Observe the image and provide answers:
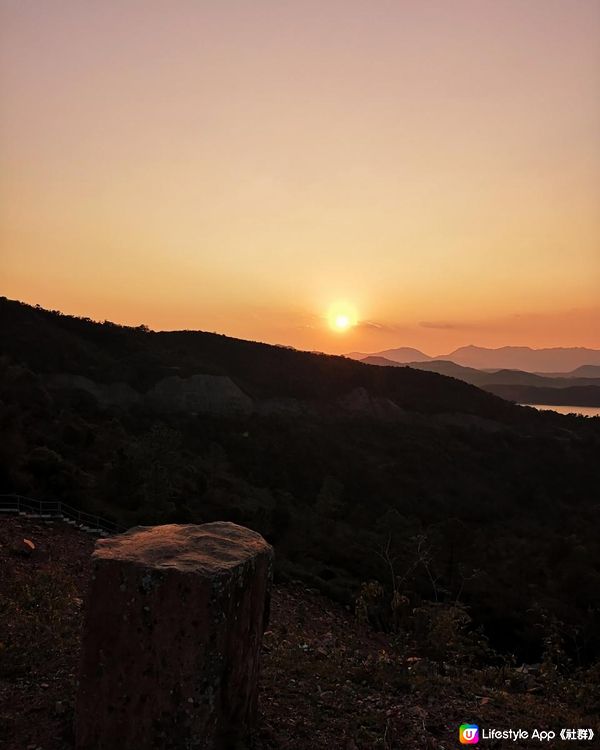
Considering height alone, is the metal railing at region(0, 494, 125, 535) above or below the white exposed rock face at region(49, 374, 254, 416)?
below

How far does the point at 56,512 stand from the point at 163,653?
14810mm

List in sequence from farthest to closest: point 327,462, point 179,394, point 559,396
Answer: point 559,396
point 179,394
point 327,462

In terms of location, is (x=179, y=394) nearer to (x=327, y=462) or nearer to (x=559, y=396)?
(x=327, y=462)

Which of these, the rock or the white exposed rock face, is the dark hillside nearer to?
the white exposed rock face

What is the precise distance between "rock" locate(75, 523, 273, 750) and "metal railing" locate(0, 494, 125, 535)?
44.2 ft

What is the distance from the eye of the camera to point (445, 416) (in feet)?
207

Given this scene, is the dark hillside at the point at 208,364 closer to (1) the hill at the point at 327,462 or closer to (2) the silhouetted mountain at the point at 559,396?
(1) the hill at the point at 327,462

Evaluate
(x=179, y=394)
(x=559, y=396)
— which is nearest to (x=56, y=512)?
(x=179, y=394)

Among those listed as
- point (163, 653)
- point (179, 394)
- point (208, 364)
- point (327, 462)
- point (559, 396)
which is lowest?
point (327, 462)

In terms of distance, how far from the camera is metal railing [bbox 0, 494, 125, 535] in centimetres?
1672

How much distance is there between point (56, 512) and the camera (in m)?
17.4

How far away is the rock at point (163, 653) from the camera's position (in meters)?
4.49

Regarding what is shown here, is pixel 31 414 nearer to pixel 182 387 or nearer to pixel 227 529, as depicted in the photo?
pixel 182 387

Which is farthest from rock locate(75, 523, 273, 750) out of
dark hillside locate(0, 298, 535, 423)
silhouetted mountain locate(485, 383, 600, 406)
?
silhouetted mountain locate(485, 383, 600, 406)
